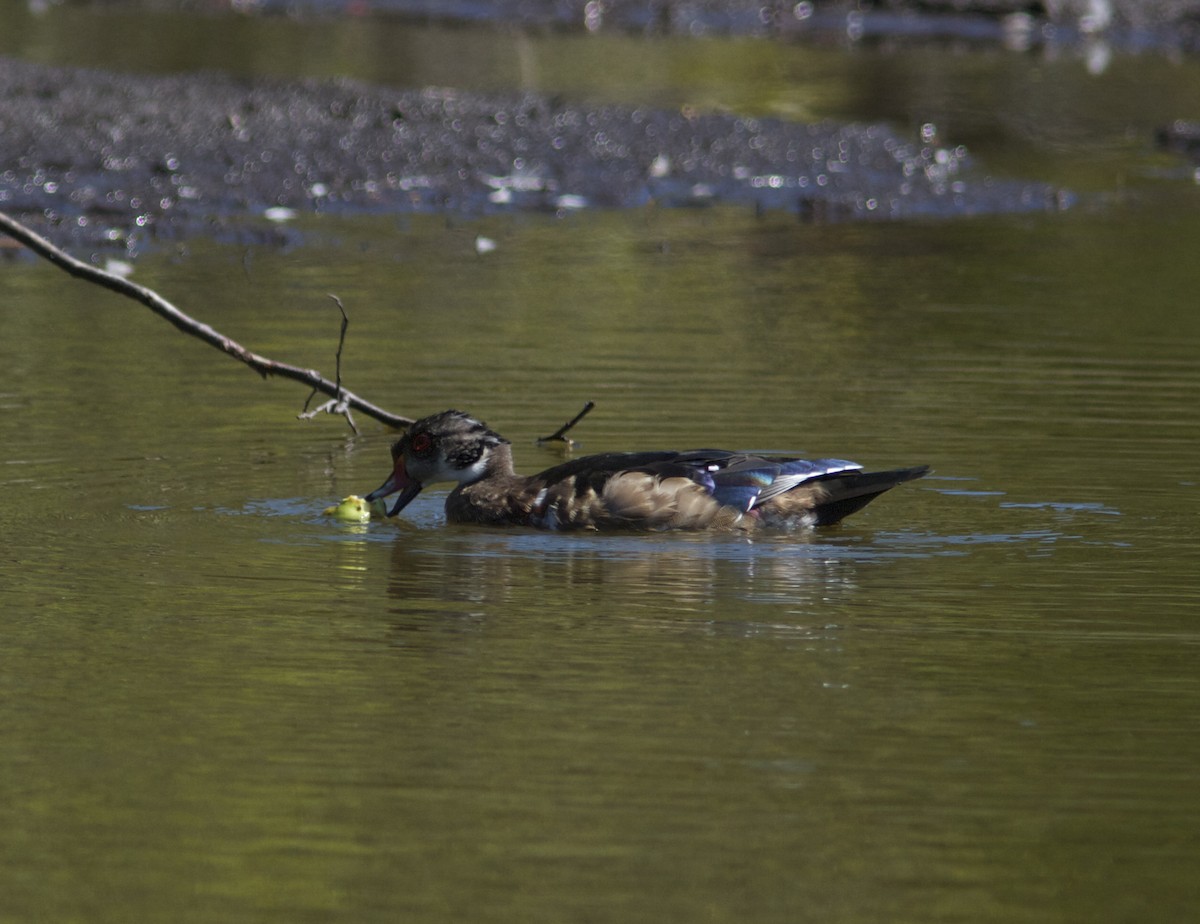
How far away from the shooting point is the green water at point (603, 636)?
5117mm

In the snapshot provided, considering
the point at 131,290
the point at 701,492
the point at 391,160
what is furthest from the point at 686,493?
the point at 391,160

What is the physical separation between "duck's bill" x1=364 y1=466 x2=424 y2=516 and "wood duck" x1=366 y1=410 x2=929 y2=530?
0.38 feet

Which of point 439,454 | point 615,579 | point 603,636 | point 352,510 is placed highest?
point 439,454

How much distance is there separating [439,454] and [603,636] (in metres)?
2.37

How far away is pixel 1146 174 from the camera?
2138cm

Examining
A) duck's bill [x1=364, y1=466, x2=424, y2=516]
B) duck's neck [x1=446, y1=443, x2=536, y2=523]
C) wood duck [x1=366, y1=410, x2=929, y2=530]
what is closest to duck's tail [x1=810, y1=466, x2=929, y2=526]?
wood duck [x1=366, y1=410, x2=929, y2=530]

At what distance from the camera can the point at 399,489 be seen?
922cm

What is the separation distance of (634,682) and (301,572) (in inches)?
72.9

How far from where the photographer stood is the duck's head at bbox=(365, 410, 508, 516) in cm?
920

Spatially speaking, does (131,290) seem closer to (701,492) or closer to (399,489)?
(399,489)

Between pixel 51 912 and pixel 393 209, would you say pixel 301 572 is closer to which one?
pixel 51 912

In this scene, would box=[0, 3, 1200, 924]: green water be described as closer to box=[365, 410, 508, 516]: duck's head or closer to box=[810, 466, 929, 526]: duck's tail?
box=[810, 466, 929, 526]: duck's tail

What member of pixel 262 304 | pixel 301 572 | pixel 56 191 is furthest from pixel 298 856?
pixel 56 191

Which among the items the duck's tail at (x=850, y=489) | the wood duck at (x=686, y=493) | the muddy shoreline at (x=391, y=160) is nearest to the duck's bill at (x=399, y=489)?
the wood duck at (x=686, y=493)
